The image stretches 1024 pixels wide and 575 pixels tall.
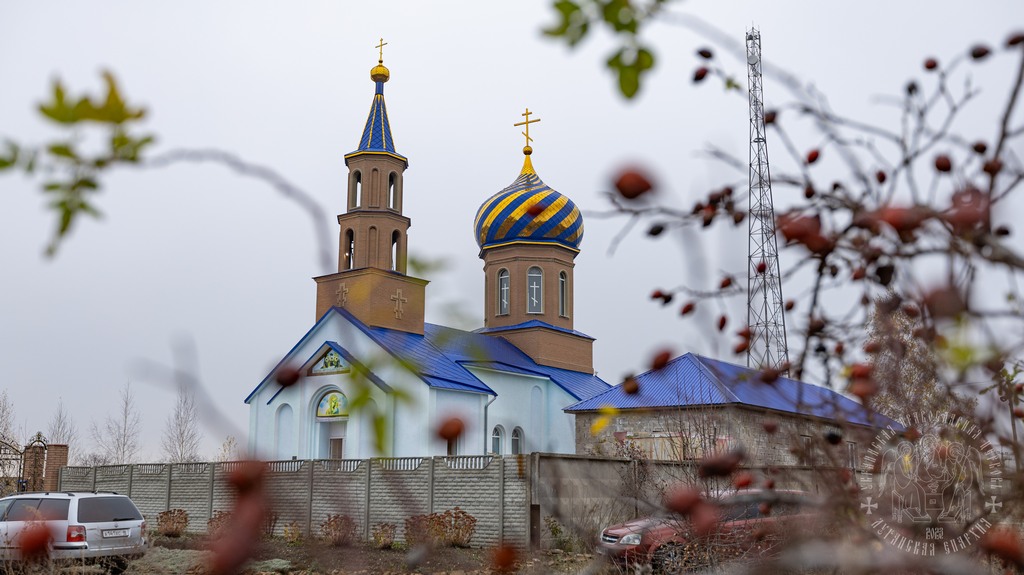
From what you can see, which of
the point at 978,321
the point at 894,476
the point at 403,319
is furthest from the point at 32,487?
the point at 978,321

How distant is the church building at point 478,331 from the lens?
79.2 ft

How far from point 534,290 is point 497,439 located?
6.91m

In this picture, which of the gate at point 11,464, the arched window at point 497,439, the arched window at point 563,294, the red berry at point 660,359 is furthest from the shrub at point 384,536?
the arched window at point 563,294

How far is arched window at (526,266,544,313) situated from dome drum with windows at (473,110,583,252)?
110 cm

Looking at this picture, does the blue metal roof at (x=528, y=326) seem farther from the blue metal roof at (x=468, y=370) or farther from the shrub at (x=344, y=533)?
the shrub at (x=344, y=533)

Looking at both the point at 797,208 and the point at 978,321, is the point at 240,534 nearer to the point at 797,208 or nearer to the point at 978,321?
the point at 797,208

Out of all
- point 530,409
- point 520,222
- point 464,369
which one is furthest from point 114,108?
point 520,222

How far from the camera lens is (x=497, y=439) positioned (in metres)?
26.7

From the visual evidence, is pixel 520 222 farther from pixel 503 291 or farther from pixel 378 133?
pixel 378 133

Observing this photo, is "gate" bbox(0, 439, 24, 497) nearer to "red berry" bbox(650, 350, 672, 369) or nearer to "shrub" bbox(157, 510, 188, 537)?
"shrub" bbox(157, 510, 188, 537)

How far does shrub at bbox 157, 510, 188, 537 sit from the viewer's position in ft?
63.3

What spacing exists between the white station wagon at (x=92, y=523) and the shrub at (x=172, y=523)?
263 inches

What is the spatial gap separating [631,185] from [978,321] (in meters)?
0.92

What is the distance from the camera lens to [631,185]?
182 centimetres
